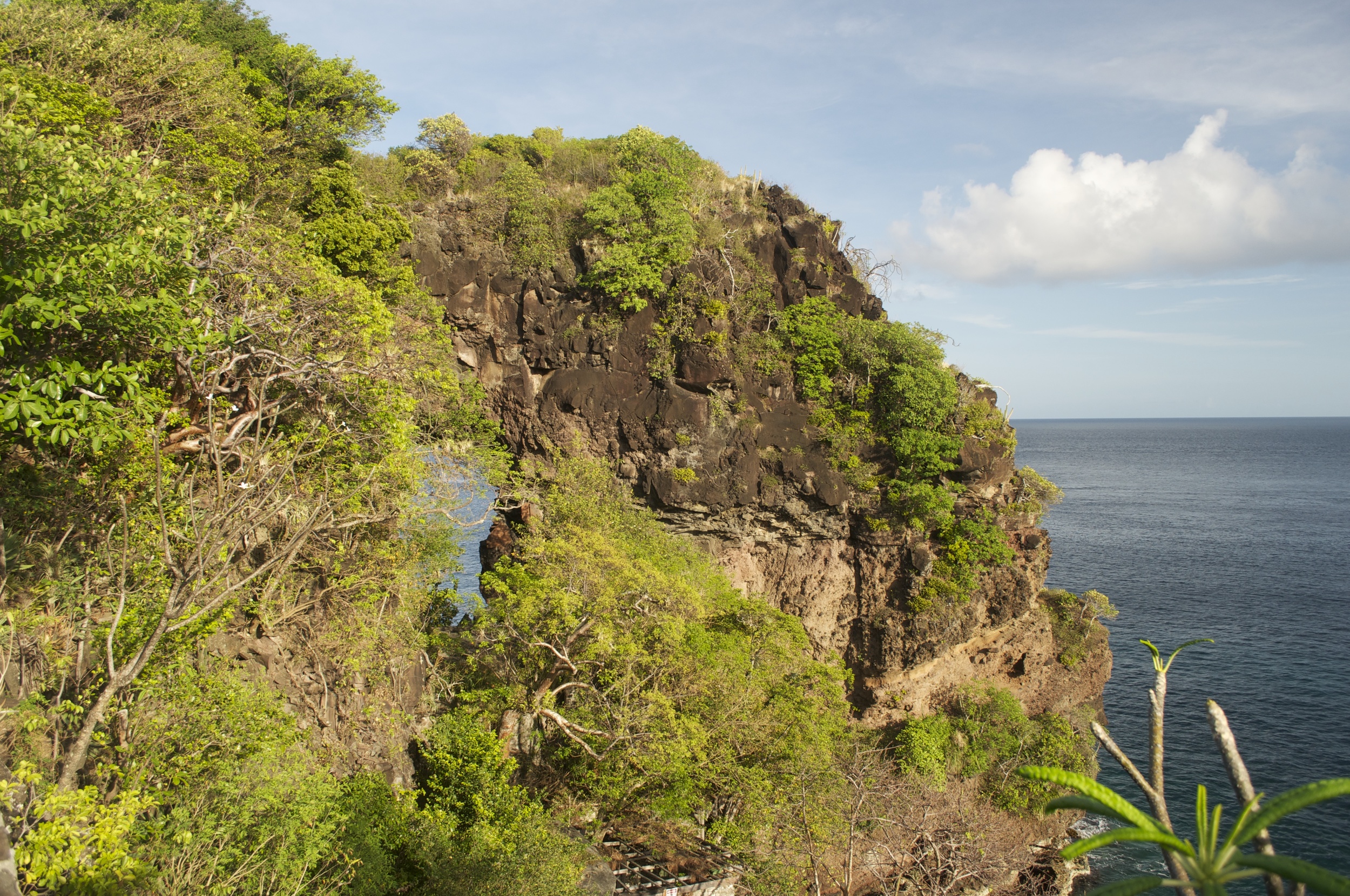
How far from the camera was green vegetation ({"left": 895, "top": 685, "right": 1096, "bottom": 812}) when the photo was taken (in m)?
26.8

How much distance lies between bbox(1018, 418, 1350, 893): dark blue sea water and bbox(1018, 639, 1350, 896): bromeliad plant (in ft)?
93.4

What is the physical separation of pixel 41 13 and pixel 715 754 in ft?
92.6

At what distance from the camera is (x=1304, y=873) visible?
3.62 metres

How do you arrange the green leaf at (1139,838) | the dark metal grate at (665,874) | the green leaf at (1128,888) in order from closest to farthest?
the green leaf at (1139,838) < the green leaf at (1128,888) < the dark metal grate at (665,874)

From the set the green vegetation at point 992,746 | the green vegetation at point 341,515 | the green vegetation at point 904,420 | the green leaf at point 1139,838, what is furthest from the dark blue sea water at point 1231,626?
the green leaf at point 1139,838

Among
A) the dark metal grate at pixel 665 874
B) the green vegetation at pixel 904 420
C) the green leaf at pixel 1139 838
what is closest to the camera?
the green leaf at pixel 1139 838

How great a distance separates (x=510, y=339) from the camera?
29.9 meters

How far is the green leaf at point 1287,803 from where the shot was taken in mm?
3822

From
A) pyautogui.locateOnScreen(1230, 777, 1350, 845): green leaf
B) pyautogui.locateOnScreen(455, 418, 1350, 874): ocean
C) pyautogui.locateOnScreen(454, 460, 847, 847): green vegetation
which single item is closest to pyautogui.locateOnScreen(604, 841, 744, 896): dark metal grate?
pyautogui.locateOnScreen(454, 460, 847, 847): green vegetation

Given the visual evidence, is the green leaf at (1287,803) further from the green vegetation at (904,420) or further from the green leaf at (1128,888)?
the green vegetation at (904,420)

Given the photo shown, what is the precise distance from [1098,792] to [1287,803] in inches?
36.6

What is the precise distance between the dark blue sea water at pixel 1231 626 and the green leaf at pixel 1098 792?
29.0 metres

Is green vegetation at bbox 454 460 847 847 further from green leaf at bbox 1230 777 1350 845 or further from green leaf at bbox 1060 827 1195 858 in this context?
green leaf at bbox 1230 777 1350 845

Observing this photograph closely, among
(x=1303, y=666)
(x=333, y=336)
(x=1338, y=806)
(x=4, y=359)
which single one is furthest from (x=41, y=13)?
(x=1303, y=666)
